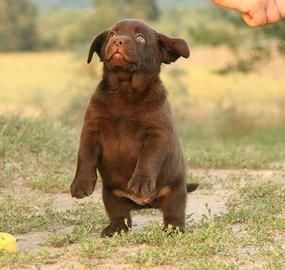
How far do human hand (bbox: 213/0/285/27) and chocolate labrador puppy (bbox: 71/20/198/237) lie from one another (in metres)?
0.70

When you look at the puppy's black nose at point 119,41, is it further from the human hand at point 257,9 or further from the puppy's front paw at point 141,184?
the puppy's front paw at point 141,184

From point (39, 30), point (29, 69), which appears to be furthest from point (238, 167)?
point (39, 30)

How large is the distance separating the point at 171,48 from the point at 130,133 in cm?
68

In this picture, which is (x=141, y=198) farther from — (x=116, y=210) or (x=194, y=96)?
(x=194, y=96)

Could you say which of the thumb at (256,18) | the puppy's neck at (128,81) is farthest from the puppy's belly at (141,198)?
the thumb at (256,18)

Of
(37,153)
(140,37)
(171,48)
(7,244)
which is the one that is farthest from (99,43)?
(37,153)

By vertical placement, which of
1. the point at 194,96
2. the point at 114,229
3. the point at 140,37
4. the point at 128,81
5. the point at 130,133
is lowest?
the point at 194,96

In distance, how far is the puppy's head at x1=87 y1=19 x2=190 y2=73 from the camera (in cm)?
530

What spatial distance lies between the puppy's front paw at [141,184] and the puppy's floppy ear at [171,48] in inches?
36.3

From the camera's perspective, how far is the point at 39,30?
136 ft

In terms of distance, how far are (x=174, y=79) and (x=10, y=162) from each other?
12491 millimetres

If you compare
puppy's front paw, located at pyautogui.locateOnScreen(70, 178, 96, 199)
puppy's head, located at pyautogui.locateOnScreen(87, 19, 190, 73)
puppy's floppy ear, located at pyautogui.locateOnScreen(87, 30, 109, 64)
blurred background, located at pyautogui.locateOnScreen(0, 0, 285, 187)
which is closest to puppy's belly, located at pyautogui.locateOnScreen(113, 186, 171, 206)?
puppy's front paw, located at pyautogui.locateOnScreen(70, 178, 96, 199)

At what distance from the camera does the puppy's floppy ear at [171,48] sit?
5.63 metres

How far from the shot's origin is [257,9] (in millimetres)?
5000
